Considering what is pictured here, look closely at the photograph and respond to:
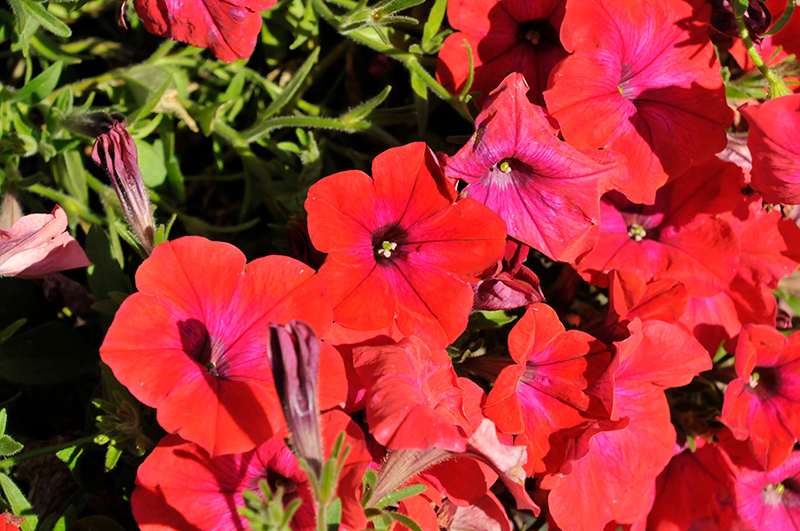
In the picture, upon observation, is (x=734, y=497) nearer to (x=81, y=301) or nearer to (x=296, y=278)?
(x=296, y=278)

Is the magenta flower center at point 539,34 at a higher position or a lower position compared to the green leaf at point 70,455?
higher

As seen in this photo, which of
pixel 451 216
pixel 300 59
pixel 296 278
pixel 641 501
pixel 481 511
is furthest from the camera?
pixel 300 59

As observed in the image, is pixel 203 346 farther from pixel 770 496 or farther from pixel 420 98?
pixel 770 496

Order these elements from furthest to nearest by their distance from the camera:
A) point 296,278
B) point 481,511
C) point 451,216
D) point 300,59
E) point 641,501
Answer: point 300,59
point 641,501
point 481,511
point 451,216
point 296,278

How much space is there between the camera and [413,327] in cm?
154

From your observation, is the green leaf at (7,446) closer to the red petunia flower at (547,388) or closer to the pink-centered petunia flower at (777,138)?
the red petunia flower at (547,388)

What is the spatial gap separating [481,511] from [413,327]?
545 millimetres

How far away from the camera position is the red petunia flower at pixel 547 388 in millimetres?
1549

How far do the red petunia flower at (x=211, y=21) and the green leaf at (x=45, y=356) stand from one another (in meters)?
0.89

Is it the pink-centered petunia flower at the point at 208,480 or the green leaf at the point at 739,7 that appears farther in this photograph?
the green leaf at the point at 739,7

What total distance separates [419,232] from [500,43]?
622 millimetres

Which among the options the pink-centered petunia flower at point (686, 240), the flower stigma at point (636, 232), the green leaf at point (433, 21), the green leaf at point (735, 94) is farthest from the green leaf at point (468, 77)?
the green leaf at point (735, 94)

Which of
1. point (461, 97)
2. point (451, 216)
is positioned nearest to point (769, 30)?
point (461, 97)

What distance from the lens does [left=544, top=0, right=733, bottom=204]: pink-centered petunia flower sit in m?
1.67
